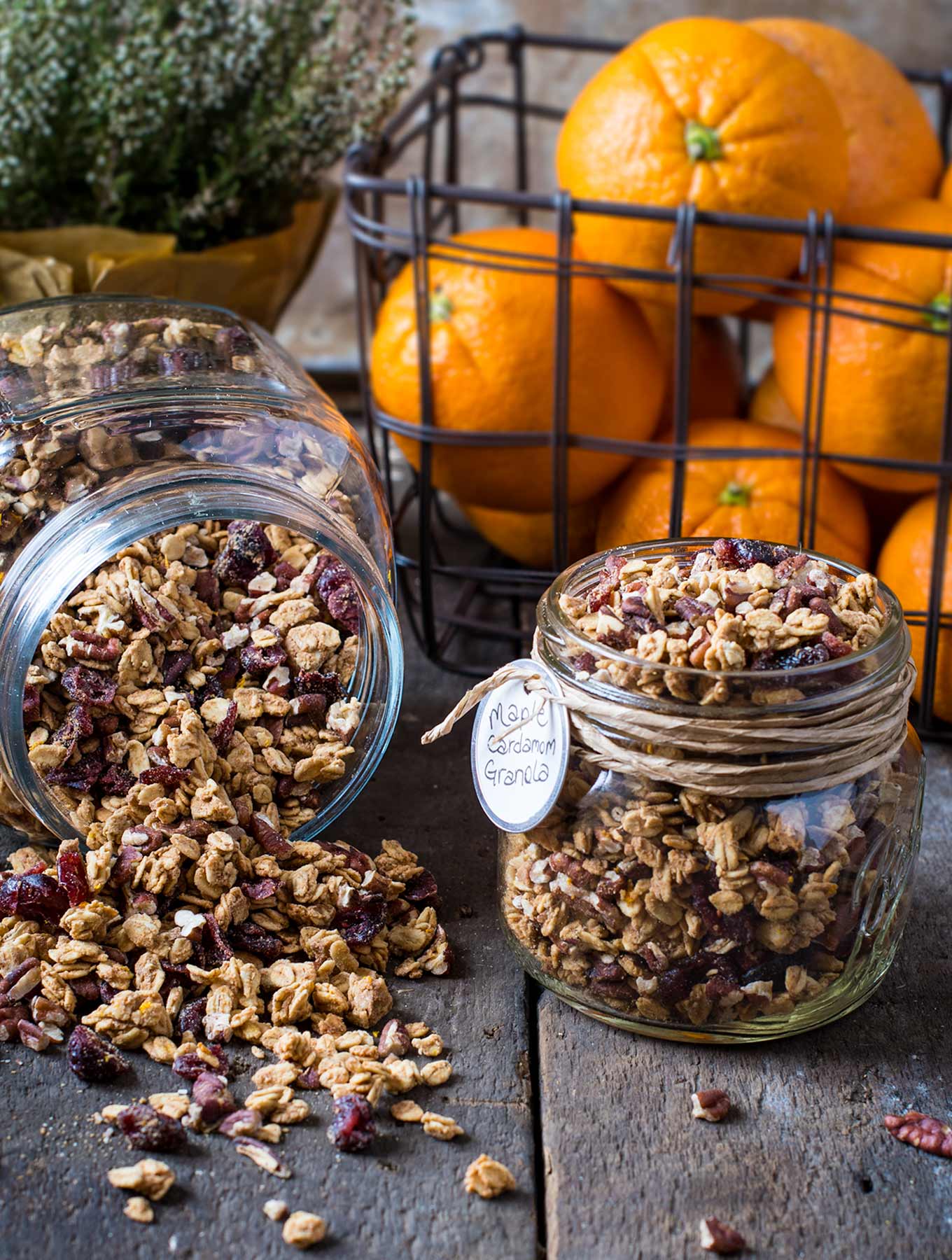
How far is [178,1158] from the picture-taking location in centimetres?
61

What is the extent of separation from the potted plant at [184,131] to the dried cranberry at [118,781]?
1.72ft

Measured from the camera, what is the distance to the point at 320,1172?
0.61 meters

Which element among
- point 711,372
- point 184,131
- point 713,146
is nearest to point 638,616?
point 713,146

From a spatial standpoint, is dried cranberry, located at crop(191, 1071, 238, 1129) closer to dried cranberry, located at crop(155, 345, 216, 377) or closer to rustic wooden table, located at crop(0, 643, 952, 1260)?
rustic wooden table, located at crop(0, 643, 952, 1260)

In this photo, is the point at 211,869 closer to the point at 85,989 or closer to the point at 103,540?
the point at 85,989

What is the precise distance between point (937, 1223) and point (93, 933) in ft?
1.53

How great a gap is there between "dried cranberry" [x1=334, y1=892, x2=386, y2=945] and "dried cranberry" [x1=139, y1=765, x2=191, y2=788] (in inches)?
5.0

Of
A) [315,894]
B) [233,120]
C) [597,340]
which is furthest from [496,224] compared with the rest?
[315,894]

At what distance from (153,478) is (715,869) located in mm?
409

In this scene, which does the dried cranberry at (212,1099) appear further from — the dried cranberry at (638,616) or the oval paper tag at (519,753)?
the dried cranberry at (638,616)

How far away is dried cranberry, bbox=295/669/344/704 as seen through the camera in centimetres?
83

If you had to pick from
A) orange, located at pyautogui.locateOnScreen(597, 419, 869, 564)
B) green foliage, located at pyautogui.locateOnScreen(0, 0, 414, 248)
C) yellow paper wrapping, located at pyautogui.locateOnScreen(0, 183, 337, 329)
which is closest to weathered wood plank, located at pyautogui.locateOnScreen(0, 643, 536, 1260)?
orange, located at pyautogui.locateOnScreen(597, 419, 869, 564)

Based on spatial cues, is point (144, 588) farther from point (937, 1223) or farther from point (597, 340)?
point (937, 1223)

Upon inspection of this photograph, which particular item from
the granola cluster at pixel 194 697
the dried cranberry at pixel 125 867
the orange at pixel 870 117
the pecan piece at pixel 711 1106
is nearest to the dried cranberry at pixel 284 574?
the granola cluster at pixel 194 697
